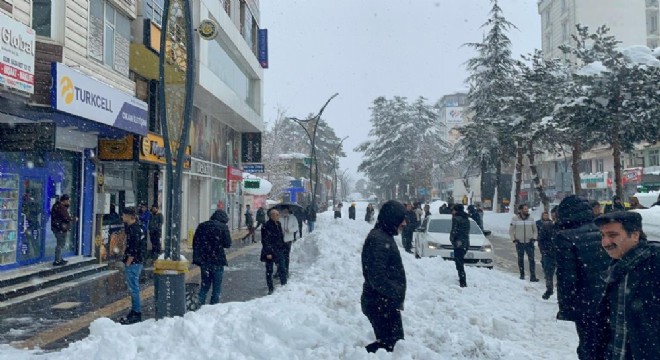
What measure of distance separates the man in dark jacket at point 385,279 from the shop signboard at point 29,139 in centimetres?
841

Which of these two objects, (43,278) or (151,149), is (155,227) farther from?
(43,278)

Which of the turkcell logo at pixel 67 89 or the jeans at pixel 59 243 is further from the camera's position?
the jeans at pixel 59 243

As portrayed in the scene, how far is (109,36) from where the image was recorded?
14219mm

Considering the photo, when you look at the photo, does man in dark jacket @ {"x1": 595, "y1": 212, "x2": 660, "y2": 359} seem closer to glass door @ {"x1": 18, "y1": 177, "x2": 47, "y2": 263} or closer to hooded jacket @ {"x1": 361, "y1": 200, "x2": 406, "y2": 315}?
hooded jacket @ {"x1": 361, "y1": 200, "x2": 406, "y2": 315}

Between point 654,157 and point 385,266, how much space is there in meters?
50.1

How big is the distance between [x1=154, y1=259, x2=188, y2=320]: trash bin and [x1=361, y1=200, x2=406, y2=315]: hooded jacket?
269 cm

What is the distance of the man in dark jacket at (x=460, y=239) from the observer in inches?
424

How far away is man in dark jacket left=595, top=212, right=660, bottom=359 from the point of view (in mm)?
2732

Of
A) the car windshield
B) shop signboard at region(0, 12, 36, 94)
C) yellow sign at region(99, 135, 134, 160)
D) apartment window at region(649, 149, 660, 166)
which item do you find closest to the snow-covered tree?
apartment window at region(649, 149, 660, 166)

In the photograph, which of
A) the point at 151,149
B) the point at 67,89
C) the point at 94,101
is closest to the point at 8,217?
Result: the point at 94,101

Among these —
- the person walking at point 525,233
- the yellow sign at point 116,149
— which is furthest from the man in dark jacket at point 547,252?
the yellow sign at point 116,149

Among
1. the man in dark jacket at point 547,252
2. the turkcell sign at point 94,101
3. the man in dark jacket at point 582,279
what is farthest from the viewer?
the turkcell sign at point 94,101

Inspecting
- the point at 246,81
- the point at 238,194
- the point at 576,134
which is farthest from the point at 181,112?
the point at 238,194

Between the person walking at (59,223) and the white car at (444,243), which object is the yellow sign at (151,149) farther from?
the white car at (444,243)
